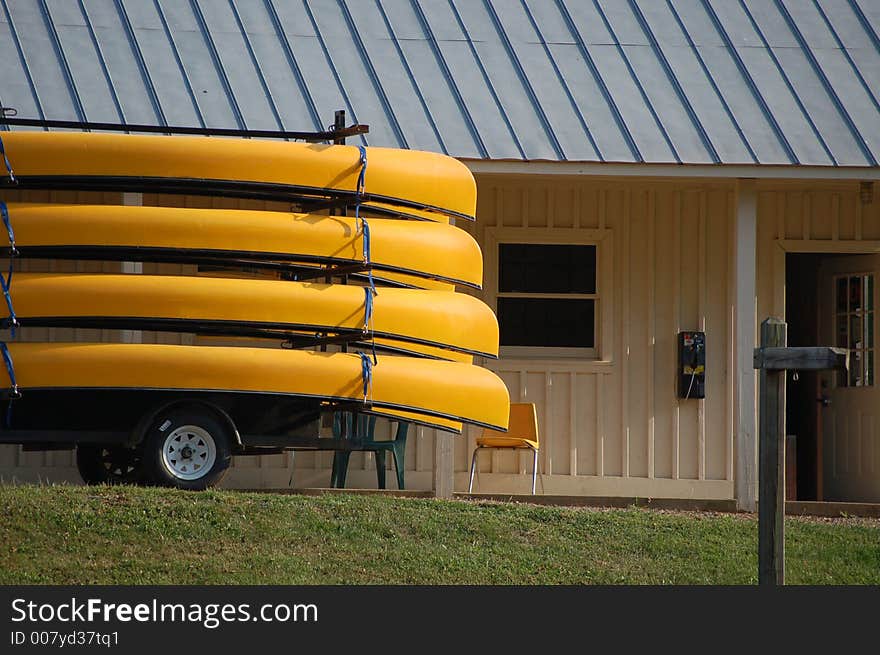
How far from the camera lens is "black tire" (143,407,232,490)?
1014 cm

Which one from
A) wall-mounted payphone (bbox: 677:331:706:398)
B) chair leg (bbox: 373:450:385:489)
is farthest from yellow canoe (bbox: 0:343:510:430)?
wall-mounted payphone (bbox: 677:331:706:398)

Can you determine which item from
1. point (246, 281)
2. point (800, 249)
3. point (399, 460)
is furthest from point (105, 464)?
point (800, 249)

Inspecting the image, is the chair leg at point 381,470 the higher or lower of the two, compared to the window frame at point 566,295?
lower

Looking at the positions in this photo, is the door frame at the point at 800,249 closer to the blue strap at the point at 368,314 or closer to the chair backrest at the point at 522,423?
the chair backrest at the point at 522,423

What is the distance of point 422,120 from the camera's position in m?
12.3

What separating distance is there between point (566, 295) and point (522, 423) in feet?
4.13

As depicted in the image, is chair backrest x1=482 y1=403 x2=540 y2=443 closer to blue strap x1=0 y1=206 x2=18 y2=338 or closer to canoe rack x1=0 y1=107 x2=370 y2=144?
canoe rack x1=0 y1=107 x2=370 y2=144

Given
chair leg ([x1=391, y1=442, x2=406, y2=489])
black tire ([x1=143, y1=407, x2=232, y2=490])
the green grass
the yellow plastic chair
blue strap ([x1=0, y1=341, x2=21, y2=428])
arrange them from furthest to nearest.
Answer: the yellow plastic chair, chair leg ([x1=391, y1=442, x2=406, y2=489]), black tire ([x1=143, y1=407, x2=232, y2=490]), blue strap ([x1=0, y1=341, x2=21, y2=428]), the green grass

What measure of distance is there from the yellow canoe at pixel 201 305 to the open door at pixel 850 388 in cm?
527

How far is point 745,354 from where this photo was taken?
12.0m

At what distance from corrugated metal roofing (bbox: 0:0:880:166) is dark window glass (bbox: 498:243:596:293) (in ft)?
5.04

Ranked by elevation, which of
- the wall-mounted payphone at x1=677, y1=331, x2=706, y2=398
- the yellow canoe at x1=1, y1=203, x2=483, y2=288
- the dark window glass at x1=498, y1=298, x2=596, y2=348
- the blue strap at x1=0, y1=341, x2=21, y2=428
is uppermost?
the yellow canoe at x1=1, y1=203, x2=483, y2=288

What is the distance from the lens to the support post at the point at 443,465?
11.8 m

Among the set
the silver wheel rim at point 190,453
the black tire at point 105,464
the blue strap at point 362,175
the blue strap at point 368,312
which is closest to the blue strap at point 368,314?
the blue strap at point 368,312
